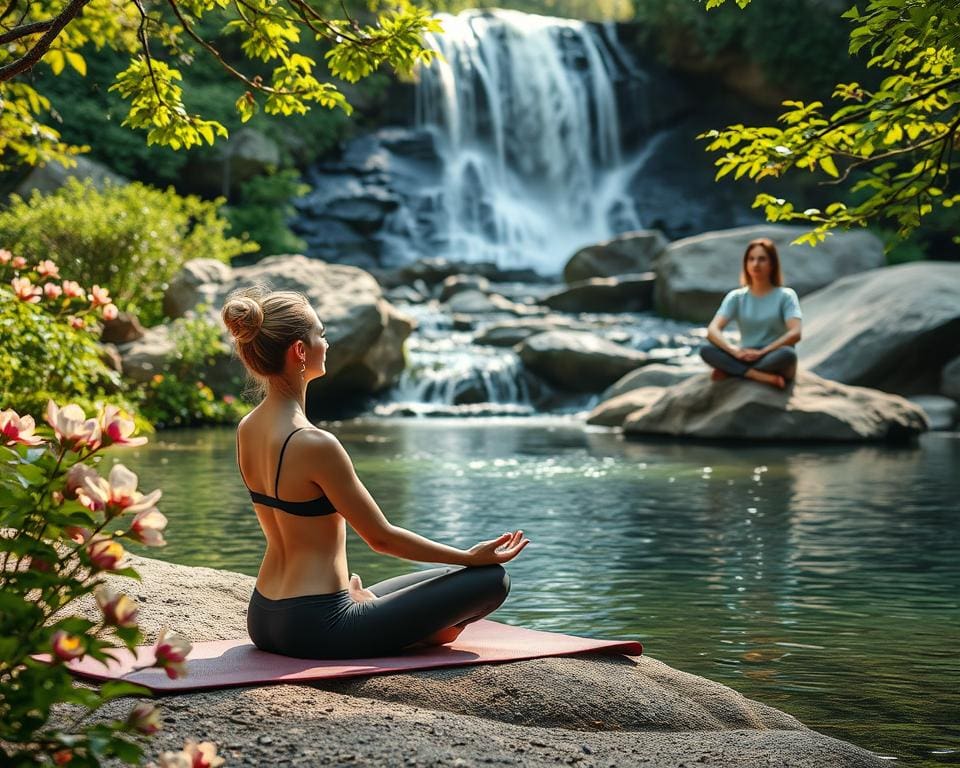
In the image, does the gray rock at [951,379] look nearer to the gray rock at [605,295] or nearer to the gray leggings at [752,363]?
the gray leggings at [752,363]

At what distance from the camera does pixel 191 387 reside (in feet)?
56.4

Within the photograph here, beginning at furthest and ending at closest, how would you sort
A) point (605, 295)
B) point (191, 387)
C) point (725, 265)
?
1. point (605, 295)
2. point (725, 265)
3. point (191, 387)

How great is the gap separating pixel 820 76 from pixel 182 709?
1305 inches

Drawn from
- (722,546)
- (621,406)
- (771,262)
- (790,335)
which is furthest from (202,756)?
(621,406)

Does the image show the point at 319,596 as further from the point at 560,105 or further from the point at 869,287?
the point at 560,105

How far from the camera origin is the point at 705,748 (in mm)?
3627

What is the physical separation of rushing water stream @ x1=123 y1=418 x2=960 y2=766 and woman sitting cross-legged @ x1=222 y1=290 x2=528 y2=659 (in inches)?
57.8

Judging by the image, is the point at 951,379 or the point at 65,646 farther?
the point at 951,379

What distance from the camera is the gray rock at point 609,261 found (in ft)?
93.6

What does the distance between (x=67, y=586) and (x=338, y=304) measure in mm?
15876

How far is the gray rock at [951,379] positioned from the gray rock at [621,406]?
4.04 metres

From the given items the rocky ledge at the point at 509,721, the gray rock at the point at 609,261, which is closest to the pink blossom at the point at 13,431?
the rocky ledge at the point at 509,721

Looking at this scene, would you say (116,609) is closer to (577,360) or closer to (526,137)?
(577,360)

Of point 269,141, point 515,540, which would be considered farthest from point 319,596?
point 269,141
